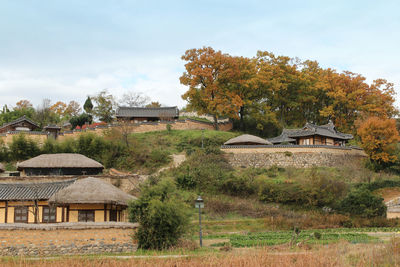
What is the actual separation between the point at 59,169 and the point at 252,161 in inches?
583

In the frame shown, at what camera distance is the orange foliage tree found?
32125mm

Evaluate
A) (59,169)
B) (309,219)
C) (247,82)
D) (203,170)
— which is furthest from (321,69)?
(59,169)

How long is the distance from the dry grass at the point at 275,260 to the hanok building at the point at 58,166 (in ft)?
53.3

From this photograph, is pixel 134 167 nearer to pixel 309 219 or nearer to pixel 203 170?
pixel 203 170

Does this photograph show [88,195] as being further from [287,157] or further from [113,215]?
[287,157]

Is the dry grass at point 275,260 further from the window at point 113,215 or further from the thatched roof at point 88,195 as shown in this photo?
the window at point 113,215

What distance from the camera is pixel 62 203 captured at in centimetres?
1998

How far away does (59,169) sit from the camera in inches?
1157

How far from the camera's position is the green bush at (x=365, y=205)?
24.4m

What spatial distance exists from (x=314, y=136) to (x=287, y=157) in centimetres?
471

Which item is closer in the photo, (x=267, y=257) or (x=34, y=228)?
(x=267, y=257)

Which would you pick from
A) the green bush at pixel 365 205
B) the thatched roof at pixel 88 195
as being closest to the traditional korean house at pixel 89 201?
the thatched roof at pixel 88 195

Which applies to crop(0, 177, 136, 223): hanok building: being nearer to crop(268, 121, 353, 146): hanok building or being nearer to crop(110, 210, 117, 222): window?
crop(110, 210, 117, 222): window

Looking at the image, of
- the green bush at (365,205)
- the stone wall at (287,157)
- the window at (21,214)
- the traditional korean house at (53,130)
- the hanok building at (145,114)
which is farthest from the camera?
the hanok building at (145,114)
